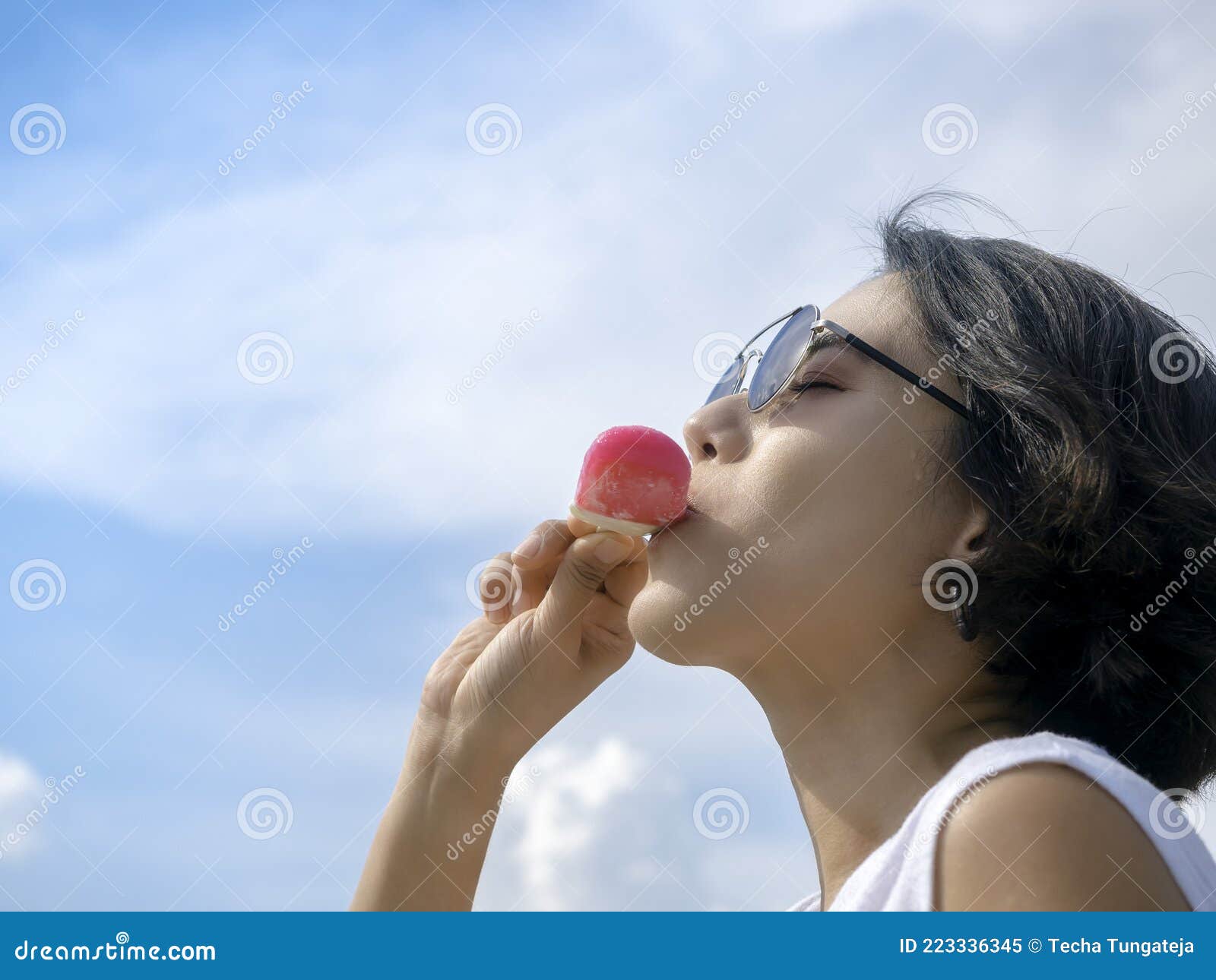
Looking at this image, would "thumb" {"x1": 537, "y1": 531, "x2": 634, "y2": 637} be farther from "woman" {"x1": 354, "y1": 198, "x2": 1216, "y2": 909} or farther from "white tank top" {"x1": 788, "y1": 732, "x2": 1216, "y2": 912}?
"white tank top" {"x1": 788, "y1": 732, "x2": 1216, "y2": 912}

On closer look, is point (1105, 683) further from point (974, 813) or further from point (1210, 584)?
point (974, 813)

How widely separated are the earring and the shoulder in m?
0.63

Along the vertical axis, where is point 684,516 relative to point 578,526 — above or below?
above

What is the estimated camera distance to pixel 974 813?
2359mm

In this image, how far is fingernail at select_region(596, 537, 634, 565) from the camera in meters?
3.76

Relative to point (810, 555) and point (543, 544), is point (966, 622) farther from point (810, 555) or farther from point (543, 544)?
point (543, 544)

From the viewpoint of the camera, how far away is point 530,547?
156 inches

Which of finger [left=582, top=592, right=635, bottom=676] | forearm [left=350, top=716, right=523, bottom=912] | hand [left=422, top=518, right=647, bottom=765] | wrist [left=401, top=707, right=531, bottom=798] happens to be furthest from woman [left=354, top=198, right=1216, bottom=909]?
forearm [left=350, top=716, right=523, bottom=912]

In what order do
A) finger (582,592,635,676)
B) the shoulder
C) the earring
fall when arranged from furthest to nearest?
finger (582,592,635,676), the earring, the shoulder

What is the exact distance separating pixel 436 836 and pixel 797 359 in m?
2.11

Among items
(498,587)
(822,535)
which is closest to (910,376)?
(822,535)

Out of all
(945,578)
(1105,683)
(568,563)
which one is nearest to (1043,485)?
(945,578)

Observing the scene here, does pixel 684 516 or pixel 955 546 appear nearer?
pixel 955 546

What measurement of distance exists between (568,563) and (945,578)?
138 cm
